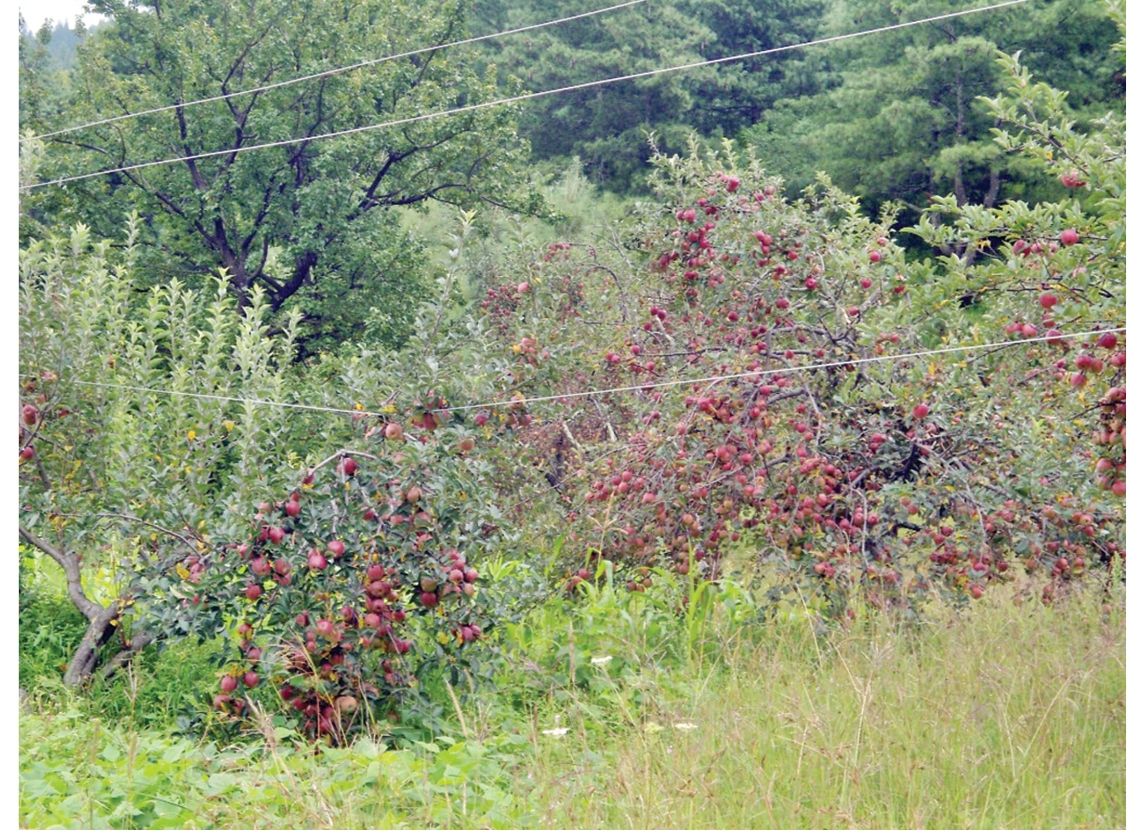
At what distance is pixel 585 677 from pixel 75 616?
2.12 metres

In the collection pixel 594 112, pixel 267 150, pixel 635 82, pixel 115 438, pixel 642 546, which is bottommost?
pixel 642 546

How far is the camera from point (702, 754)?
2582 mm

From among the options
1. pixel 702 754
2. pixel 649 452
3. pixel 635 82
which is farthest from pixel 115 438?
pixel 635 82

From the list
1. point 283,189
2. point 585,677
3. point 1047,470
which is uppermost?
point 283,189

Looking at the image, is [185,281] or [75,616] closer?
[75,616]

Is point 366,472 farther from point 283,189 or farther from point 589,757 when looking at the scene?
point 283,189

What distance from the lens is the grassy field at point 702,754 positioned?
94.7 inches

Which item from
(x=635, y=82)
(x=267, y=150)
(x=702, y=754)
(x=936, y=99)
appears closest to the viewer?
(x=702, y=754)

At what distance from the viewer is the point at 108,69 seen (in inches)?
428

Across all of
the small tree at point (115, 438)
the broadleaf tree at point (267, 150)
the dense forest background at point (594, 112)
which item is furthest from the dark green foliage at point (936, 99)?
the small tree at point (115, 438)

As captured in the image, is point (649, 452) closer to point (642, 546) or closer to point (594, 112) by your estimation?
point (642, 546)

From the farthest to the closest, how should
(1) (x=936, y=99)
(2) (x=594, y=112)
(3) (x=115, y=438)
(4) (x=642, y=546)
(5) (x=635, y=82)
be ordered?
(2) (x=594, y=112), (5) (x=635, y=82), (1) (x=936, y=99), (4) (x=642, y=546), (3) (x=115, y=438)

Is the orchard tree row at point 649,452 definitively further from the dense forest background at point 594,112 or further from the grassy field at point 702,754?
the dense forest background at point 594,112
